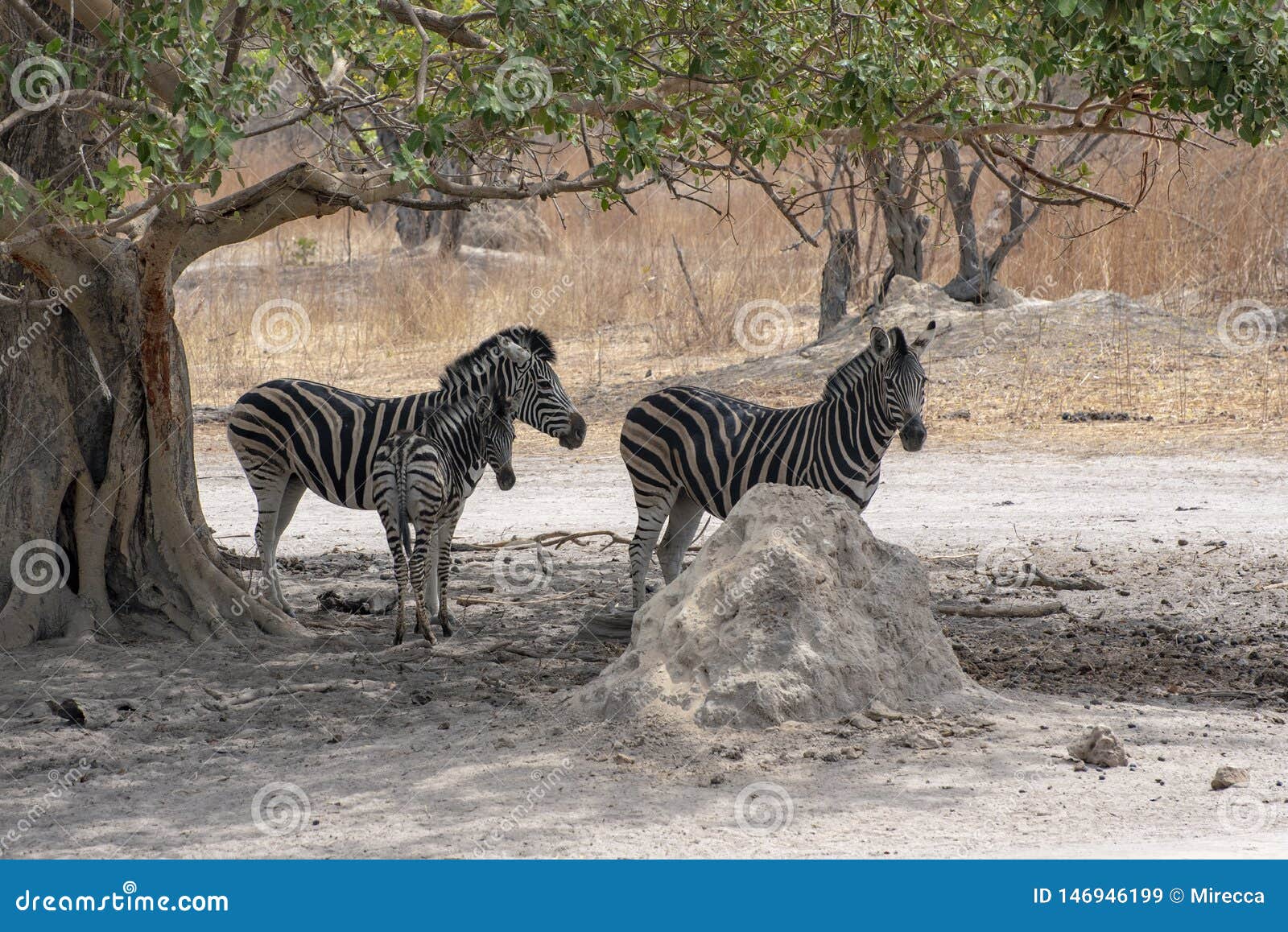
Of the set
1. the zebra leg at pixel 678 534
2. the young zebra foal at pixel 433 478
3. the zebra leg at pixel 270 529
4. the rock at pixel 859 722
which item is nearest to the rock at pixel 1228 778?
the rock at pixel 859 722

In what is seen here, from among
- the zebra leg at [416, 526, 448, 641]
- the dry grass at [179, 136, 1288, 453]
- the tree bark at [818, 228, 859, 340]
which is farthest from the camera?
the tree bark at [818, 228, 859, 340]

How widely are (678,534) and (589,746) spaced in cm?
300

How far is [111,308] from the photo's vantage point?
729cm

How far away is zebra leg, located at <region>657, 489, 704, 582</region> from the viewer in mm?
8656

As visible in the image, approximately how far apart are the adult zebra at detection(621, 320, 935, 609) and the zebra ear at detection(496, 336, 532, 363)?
75 cm

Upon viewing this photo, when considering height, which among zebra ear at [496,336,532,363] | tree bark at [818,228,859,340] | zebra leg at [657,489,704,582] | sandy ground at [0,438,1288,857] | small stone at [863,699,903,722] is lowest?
sandy ground at [0,438,1288,857]

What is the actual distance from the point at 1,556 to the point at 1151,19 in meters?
6.04

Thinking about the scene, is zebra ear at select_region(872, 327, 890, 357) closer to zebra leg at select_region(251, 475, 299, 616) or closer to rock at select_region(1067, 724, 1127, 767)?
rock at select_region(1067, 724, 1127, 767)

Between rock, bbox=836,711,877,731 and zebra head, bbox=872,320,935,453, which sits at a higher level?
zebra head, bbox=872,320,935,453

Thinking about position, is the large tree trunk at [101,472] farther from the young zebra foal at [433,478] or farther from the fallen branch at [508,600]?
Result: the fallen branch at [508,600]

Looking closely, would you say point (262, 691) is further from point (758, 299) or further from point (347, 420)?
point (758, 299)

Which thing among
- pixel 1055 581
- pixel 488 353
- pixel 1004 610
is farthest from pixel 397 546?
pixel 1055 581

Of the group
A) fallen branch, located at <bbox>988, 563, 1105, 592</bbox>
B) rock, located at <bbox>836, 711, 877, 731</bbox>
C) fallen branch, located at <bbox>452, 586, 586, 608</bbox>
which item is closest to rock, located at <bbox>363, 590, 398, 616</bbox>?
fallen branch, located at <bbox>452, 586, 586, 608</bbox>

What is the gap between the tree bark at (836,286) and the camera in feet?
57.0
